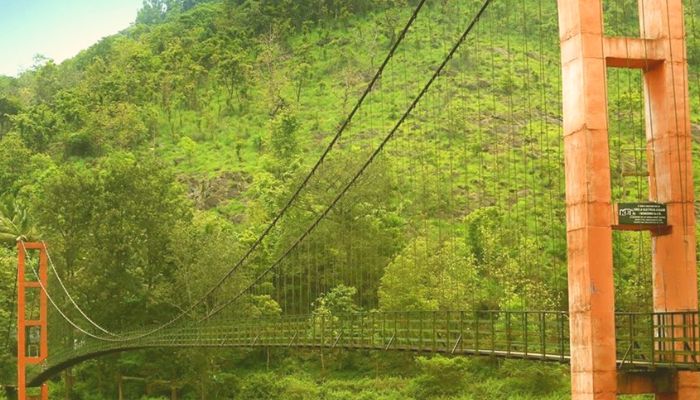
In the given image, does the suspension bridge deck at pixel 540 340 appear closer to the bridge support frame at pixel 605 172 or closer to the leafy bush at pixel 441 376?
the bridge support frame at pixel 605 172

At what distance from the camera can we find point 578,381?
11227mm

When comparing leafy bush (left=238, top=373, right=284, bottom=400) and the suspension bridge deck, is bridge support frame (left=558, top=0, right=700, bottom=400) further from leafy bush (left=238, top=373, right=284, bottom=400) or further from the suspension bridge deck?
leafy bush (left=238, top=373, right=284, bottom=400)

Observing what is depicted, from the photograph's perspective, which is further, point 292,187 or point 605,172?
point 292,187

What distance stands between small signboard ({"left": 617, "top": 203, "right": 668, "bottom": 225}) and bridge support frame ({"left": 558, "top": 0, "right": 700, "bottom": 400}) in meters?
0.12

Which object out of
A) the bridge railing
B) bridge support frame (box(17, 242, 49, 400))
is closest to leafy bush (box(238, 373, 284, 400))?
bridge support frame (box(17, 242, 49, 400))

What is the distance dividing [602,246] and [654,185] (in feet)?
5.18

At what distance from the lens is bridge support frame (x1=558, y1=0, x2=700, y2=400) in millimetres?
11086

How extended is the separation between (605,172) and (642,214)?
92cm

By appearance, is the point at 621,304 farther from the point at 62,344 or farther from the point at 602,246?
the point at 62,344

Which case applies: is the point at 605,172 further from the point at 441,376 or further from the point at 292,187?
the point at 292,187

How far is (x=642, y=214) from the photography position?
38.4 feet

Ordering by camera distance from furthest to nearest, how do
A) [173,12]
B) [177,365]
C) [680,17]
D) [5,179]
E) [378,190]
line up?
[173,12], [5,179], [378,190], [177,365], [680,17]

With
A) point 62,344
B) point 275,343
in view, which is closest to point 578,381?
point 275,343

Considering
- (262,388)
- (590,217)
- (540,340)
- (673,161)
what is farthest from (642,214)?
(262,388)
